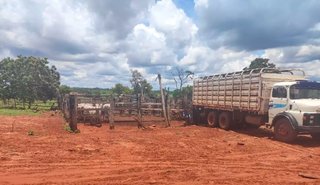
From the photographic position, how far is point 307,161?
22.6ft

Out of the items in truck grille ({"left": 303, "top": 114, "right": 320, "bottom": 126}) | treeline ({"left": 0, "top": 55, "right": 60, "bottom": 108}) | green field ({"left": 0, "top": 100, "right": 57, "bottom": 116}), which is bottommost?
green field ({"left": 0, "top": 100, "right": 57, "bottom": 116})

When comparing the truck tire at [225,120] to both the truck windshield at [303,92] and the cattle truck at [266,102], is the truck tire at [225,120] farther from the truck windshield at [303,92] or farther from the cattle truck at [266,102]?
the truck windshield at [303,92]

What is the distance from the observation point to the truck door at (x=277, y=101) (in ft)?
31.8

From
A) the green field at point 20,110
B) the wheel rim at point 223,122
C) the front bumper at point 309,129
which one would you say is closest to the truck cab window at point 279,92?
the front bumper at point 309,129

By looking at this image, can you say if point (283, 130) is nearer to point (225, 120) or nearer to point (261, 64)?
point (225, 120)

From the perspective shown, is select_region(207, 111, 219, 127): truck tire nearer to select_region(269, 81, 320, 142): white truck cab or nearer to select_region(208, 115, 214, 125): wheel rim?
select_region(208, 115, 214, 125): wheel rim

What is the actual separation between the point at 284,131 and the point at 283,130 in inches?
2.5

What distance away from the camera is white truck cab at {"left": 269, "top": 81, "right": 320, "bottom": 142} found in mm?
8750

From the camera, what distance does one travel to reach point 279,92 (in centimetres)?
1001

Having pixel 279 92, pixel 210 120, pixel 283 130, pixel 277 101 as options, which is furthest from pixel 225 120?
pixel 283 130

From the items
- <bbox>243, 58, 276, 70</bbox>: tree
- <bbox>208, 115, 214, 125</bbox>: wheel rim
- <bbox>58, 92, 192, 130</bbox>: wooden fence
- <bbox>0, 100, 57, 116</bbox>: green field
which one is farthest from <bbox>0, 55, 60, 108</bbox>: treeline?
<bbox>243, 58, 276, 70</bbox>: tree

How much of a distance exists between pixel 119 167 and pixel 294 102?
23.6 feet

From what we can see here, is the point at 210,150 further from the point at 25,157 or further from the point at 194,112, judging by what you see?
the point at 194,112

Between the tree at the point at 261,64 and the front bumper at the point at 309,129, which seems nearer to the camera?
the front bumper at the point at 309,129
